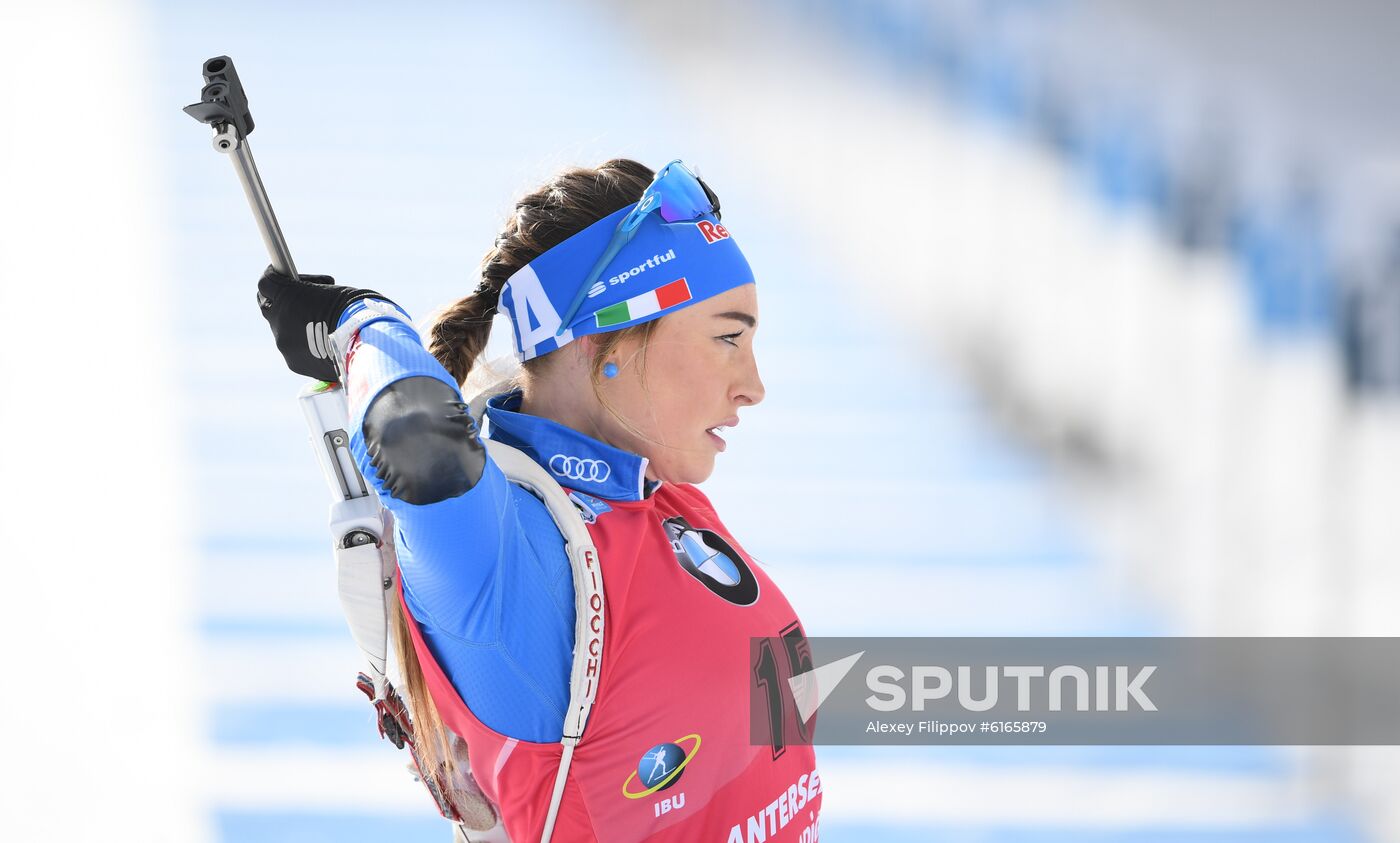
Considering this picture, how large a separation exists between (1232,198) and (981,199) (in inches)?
46.3

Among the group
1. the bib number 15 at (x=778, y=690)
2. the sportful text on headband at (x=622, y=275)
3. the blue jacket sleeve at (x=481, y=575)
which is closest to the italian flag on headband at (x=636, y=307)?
the sportful text on headband at (x=622, y=275)

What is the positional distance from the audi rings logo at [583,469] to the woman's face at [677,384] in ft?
0.23

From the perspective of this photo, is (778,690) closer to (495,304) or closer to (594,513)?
(594,513)

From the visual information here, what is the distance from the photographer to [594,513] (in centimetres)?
118

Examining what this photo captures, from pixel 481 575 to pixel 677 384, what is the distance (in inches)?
13.7

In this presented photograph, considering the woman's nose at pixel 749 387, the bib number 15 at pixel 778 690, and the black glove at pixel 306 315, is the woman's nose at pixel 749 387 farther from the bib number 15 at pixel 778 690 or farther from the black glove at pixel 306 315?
the black glove at pixel 306 315

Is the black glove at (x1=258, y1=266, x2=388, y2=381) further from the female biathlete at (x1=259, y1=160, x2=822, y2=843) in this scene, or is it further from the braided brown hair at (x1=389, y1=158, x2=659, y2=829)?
the braided brown hair at (x1=389, y1=158, x2=659, y2=829)

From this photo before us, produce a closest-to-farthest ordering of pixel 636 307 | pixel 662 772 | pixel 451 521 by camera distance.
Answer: pixel 451 521, pixel 662 772, pixel 636 307

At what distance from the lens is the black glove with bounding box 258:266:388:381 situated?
1.16m

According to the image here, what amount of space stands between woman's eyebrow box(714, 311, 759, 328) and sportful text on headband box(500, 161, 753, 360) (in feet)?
0.08

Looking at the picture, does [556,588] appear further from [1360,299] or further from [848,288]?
[848,288]

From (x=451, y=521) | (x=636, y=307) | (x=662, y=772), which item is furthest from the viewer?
(x=636, y=307)

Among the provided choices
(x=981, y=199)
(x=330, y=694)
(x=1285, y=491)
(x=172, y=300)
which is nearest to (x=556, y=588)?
(x=330, y=694)

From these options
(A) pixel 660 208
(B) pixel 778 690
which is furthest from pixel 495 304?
(B) pixel 778 690
